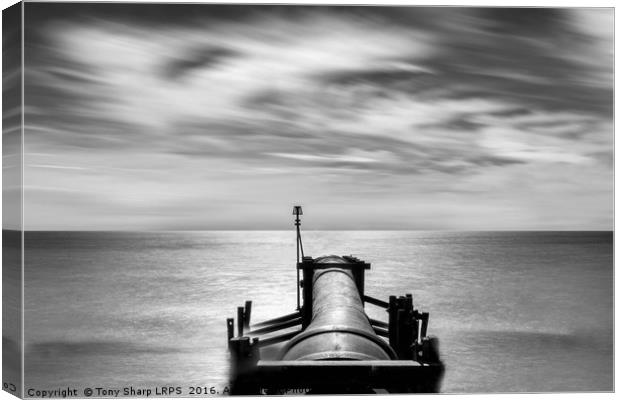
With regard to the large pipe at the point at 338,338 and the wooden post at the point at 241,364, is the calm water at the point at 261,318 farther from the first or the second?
the wooden post at the point at 241,364

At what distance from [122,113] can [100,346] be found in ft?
69.9

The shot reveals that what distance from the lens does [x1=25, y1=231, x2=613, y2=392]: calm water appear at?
26297 millimetres

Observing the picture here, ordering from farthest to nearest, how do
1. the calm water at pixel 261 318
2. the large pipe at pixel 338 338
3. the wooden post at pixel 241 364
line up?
the calm water at pixel 261 318 → the wooden post at pixel 241 364 → the large pipe at pixel 338 338

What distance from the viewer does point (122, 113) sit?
12836 mm

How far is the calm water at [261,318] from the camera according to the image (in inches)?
1035

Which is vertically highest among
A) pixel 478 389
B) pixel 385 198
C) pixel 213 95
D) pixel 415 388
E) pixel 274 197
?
pixel 274 197

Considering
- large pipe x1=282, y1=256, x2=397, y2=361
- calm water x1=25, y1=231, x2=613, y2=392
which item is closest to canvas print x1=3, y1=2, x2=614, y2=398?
large pipe x1=282, y1=256, x2=397, y2=361

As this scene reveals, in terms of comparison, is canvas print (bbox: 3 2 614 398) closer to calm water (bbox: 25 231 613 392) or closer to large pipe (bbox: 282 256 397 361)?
large pipe (bbox: 282 256 397 361)

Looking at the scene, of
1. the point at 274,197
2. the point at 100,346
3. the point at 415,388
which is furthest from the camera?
the point at 100,346

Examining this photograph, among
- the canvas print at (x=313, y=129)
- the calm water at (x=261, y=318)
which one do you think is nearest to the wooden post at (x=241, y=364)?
the canvas print at (x=313, y=129)

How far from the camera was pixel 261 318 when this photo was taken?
41.4 m

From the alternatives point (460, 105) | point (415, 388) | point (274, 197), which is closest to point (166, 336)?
point (274, 197)

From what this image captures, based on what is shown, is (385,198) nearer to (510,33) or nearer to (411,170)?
(411,170)

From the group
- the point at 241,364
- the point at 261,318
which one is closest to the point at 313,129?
the point at 241,364
